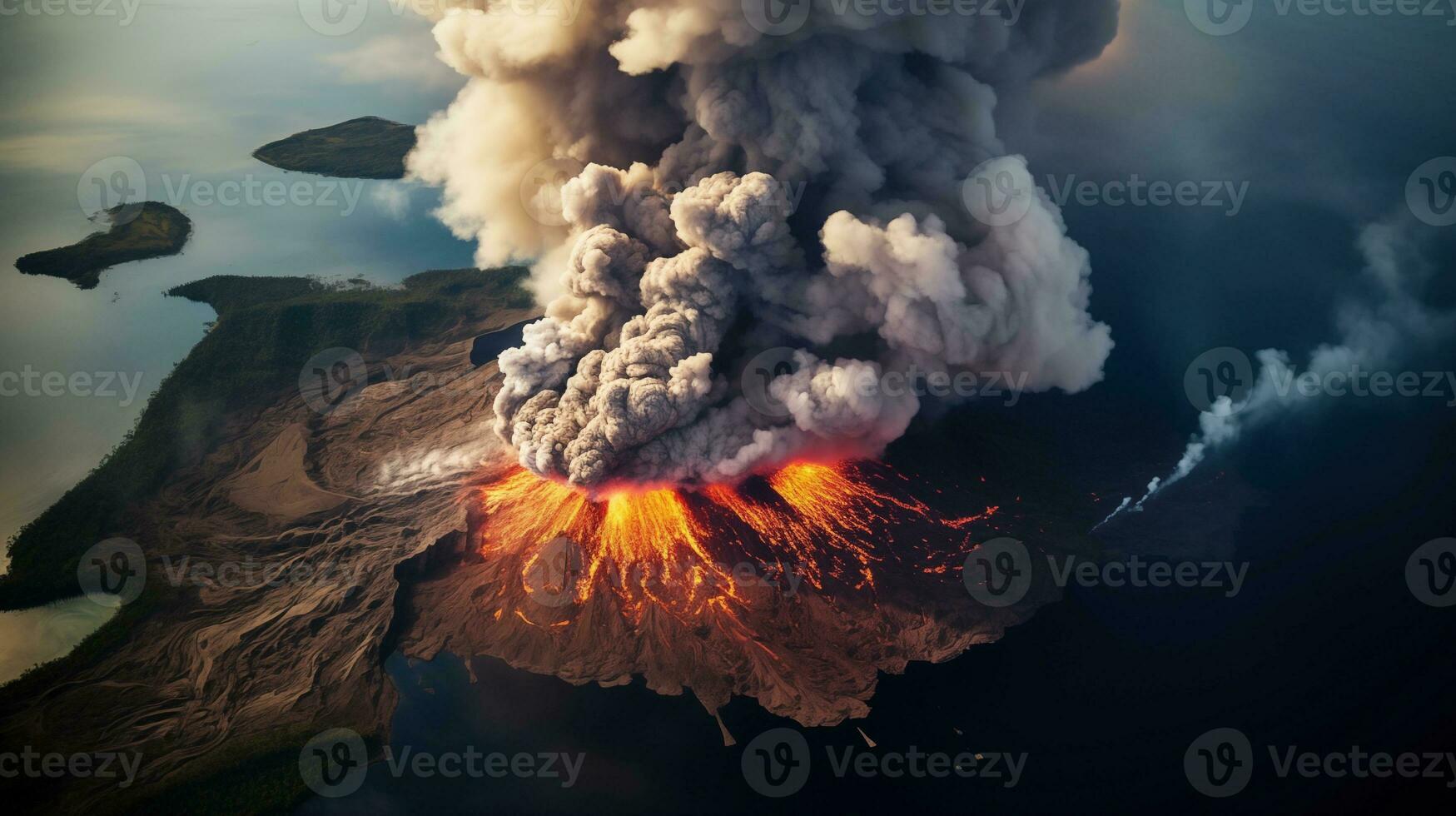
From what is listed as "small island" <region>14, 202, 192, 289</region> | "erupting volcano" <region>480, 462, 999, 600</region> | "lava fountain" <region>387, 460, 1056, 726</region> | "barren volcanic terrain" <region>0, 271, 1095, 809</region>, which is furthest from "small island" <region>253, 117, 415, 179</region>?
"erupting volcano" <region>480, 462, 999, 600</region>

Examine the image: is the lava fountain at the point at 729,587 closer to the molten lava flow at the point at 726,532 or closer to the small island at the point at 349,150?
the molten lava flow at the point at 726,532

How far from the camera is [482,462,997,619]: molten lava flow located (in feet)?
90.7

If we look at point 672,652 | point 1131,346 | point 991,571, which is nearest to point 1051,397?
point 1131,346

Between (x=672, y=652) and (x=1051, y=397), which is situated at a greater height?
(x=1051, y=397)

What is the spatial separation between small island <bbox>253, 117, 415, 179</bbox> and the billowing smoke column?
4409 centimetres

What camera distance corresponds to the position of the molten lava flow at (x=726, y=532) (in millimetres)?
27656

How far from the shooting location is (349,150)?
69.6m

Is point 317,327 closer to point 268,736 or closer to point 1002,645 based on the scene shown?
point 268,736

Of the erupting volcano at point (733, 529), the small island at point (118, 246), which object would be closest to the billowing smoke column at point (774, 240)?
the erupting volcano at point (733, 529)

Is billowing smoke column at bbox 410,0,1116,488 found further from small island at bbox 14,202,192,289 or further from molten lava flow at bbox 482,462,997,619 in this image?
small island at bbox 14,202,192,289

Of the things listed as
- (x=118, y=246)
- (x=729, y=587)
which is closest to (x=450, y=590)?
(x=729, y=587)

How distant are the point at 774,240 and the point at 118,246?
164 ft

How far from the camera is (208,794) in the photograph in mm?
22094

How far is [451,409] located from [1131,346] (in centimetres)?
3020
